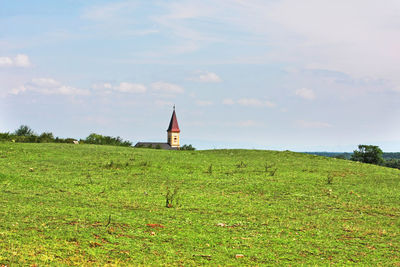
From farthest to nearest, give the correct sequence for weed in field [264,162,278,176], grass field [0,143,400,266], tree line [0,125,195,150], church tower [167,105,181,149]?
1. church tower [167,105,181,149]
2. tree line [0,125,195,150]
3. weed in field [264,162,278,176]
4. grass field [0,143,400,266]

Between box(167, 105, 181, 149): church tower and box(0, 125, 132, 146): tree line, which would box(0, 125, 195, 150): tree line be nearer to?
box(0, 125, 132, 146): tree line

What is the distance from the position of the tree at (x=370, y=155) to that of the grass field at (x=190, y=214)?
218 ft

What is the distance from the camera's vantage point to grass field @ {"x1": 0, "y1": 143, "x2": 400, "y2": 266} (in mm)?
8211

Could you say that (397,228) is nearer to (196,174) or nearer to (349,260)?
(349,260)

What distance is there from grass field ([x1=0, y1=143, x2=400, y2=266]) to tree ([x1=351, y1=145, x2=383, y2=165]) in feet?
218

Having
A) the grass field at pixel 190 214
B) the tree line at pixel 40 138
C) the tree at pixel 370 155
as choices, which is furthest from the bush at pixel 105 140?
the tree at pixel 370 155

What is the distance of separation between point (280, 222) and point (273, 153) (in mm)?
18812

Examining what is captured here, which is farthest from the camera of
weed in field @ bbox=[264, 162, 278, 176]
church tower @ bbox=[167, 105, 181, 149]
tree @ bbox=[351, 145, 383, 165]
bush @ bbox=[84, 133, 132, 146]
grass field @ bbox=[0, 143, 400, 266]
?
church tower @ bbox=[167, 105, 181, 149]

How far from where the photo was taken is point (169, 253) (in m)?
8.23

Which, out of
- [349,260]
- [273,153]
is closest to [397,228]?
[349,260]

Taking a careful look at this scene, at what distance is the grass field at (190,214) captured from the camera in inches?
323

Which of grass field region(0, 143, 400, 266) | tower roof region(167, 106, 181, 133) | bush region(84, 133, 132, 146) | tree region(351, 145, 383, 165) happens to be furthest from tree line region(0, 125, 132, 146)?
tower roof region(167, 106, 181, 133)

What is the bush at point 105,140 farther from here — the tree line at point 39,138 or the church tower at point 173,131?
the church tower at point 173,131

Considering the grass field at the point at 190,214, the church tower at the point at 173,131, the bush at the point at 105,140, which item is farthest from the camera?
the church tower at the point at 173,131
